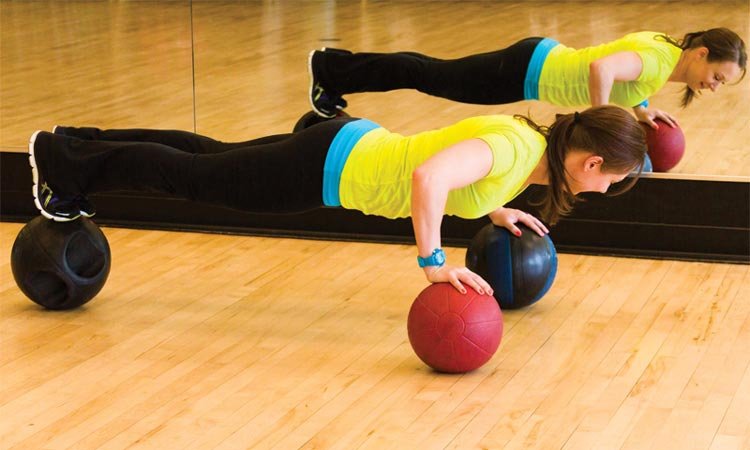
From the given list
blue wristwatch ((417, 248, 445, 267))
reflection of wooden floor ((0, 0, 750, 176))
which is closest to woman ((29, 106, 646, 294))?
blue wristwatch ((417, 248, 445, 267))

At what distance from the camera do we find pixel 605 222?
438 cm

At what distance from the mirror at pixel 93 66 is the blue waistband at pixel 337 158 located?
1.70 meters

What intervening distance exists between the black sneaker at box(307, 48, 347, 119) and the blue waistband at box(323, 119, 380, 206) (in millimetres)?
1408

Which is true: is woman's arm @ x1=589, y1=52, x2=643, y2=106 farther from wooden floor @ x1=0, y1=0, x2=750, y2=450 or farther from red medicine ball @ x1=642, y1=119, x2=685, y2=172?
red medicine ball @ x1=642, y1=119, x2=685, y2=172

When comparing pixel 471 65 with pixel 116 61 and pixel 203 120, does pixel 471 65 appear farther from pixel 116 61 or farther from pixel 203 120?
pixel 116 61

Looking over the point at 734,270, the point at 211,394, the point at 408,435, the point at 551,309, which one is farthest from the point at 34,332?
the point at 734,270

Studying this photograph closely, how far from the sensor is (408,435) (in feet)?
9.11

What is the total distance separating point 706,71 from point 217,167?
6.27ft

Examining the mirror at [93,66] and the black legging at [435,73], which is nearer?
the black legging at [435,73]

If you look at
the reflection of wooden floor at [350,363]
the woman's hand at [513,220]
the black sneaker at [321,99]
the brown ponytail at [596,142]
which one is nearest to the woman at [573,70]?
the black sneaker at [321,99]

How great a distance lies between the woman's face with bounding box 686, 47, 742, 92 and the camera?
167 inches

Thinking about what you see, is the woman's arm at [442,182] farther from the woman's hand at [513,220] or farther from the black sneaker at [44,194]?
the black sneaker at [44,194]

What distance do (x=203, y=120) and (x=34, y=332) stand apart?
1591 millimetres

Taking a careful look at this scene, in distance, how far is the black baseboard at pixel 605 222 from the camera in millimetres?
4277
